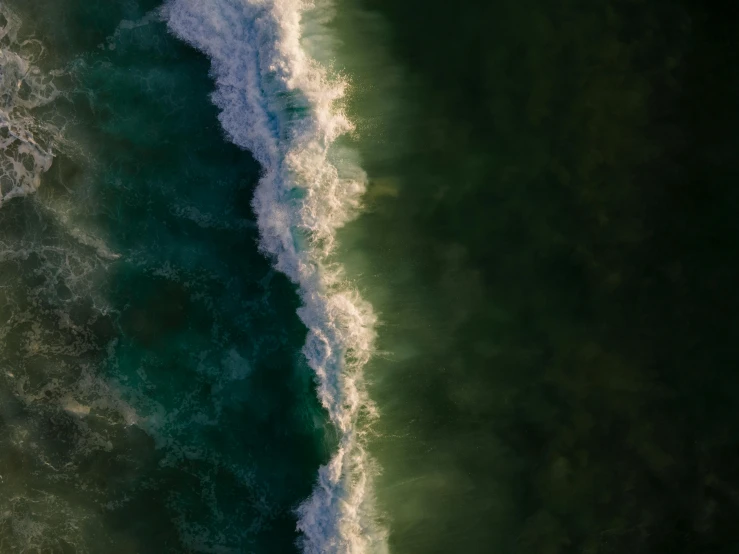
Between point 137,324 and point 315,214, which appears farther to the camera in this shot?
point 137,324

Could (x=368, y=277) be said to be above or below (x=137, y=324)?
above

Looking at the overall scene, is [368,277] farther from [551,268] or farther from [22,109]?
[22,109]

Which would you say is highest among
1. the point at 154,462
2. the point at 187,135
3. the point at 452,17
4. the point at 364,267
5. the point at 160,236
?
the point at 452,17

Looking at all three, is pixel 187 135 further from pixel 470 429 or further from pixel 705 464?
pixel 705 464

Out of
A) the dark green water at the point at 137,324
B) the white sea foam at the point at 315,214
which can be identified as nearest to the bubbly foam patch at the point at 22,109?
the dark green water at the point at 137,324

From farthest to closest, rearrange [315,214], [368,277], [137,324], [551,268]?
[137,324]
[551,268]
[368,277]
[315,214]

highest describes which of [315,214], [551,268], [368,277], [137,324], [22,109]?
[22,109]

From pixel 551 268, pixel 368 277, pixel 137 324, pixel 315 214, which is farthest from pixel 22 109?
pixel 551 268

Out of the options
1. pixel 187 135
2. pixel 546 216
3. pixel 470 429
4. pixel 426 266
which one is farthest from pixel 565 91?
pixel 187 135
